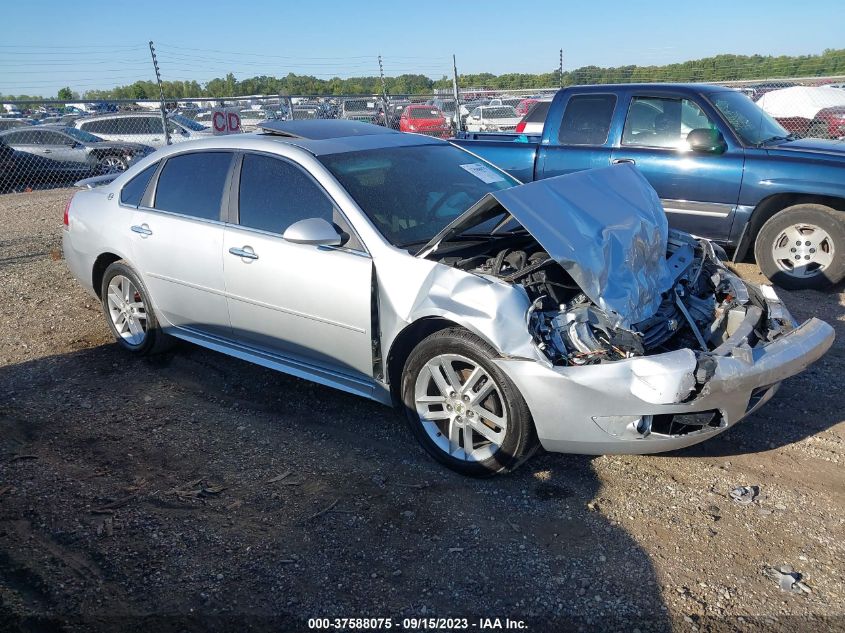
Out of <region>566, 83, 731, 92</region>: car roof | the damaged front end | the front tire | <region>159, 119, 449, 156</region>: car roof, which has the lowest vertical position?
the front tire

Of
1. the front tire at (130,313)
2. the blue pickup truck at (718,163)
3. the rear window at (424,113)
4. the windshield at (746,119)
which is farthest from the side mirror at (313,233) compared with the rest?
the rear window at (424,113)

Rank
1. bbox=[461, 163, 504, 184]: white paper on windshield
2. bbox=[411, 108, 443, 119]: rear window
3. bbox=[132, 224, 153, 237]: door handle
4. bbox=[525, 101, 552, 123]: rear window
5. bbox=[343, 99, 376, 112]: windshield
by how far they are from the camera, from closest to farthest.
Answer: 1. bbox=[461, 163, 504, 184]: white paper on windshield
2. bbox=[132, 224, 153, 237]: door handle
3. bbox=[525, 101, 552, 123]: rear window
4. bbox=[343, 99, 376, 112]: windshield
5. bbox=[411, 108, 443, 119]: rear window

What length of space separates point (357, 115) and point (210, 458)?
18.9 m

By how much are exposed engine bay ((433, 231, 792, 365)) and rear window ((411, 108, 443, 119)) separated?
1981 centimetres

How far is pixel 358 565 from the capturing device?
9.84 ft

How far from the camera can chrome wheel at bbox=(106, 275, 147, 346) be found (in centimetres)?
535

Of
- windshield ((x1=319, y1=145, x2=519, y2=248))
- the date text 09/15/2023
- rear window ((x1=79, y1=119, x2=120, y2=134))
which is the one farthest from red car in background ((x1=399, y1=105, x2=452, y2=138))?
the date text 09/15/2023

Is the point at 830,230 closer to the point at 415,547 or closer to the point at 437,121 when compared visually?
the point at 415,547

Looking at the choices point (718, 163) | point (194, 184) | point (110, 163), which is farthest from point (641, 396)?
point (110, 163)

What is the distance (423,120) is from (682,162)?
55.6ft

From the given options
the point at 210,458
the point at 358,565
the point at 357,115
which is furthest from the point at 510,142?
the point at 357,115

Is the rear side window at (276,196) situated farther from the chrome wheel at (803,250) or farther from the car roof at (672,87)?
the chrome wheel at (803,250)

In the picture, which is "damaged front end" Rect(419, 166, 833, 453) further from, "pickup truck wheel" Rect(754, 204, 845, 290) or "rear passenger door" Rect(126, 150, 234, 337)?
"pickup truck wheel" Rect(754, 204, 845, 290)

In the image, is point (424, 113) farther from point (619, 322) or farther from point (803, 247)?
point (619, 322)
